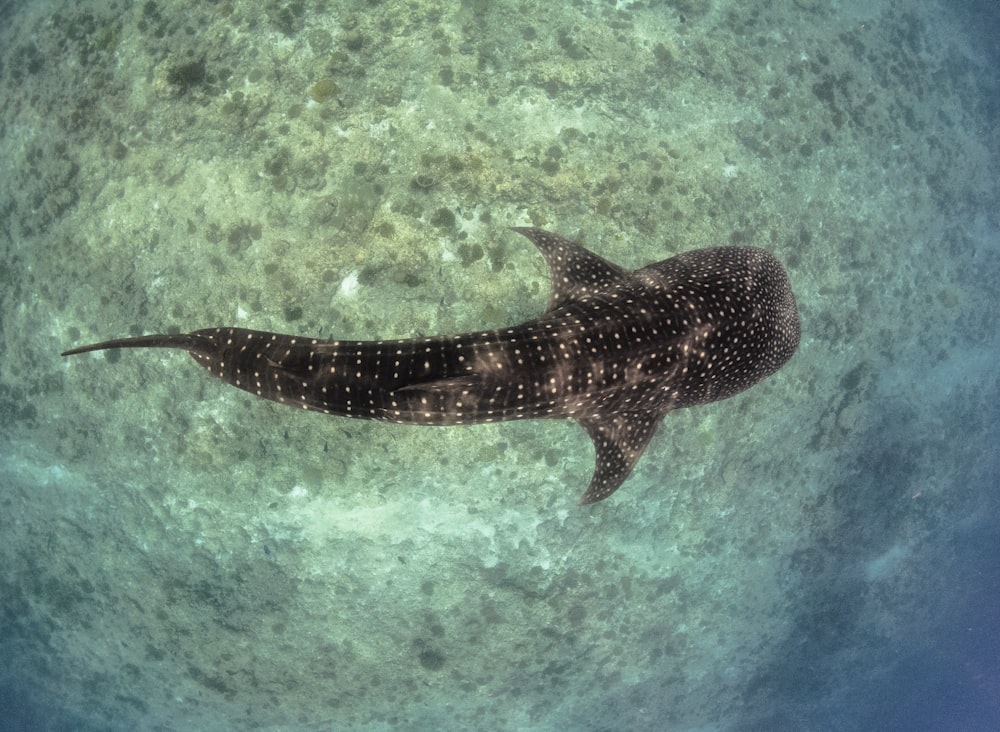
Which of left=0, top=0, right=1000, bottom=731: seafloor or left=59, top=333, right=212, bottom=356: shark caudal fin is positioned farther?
left=0, top=0, right=1000, bottom=731: seafloor

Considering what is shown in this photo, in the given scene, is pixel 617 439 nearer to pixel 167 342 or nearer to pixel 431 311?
pixel 431 311

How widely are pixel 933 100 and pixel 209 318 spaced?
12695 mm

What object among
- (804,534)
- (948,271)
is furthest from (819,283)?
(804,534)

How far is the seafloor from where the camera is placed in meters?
7.29

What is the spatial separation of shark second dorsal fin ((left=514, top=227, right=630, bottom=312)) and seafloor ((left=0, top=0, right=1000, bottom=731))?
977mm

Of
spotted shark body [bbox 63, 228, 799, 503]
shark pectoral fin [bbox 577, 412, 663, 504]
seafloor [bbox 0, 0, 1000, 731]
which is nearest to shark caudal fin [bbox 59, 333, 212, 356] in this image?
spotted shark body [bbox 63, 228, 799, 503]

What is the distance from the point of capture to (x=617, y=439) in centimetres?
612

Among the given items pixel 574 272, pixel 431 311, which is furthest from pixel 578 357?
pixel 431 311

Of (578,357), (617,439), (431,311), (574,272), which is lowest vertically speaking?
(431,311)

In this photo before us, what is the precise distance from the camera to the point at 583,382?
16.7 ft

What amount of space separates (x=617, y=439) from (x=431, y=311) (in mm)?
2830

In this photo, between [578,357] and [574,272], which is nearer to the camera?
[578,357]

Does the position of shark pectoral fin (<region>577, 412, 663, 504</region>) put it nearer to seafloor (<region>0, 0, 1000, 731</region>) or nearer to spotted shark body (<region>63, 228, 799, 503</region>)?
spotted shark body (<region>63, 228, 799, 503</region>)

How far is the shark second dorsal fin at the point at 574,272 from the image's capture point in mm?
6031
